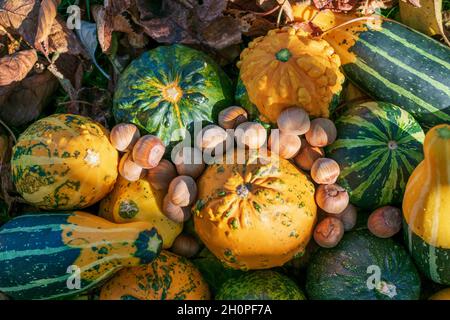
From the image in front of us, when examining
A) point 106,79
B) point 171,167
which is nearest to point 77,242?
point 171,167

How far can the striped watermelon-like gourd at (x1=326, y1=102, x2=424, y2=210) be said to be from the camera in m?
2.60

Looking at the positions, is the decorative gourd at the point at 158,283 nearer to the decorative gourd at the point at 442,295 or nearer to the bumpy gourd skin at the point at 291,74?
the bumpy gourd skin at the point at 291,74

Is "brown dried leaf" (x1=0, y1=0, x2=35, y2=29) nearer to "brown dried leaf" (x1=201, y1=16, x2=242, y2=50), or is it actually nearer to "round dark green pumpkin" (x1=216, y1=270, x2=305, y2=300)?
"brown dried leaf" (x1=201, y1=16, x2=242, y2=50)

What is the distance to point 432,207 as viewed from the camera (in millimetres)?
2223

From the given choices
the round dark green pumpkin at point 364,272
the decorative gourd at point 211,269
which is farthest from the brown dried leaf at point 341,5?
the decorative gourd at point 211,269

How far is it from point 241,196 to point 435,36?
1394mm

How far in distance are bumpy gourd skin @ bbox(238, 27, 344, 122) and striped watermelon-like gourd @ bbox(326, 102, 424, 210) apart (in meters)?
0.18

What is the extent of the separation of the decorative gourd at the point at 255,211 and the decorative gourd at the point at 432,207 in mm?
444

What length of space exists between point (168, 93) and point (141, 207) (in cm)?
53

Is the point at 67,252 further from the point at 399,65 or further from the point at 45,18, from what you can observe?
the point at 399,65

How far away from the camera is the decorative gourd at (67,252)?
2502 millimetres

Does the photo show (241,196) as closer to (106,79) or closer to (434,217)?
(434,217)

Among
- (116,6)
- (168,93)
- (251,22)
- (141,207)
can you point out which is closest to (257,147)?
(168,93)

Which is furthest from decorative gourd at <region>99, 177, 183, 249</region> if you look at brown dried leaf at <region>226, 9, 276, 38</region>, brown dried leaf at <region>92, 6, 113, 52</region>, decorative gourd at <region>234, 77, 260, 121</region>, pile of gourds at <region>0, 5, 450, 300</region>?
brown dried leaf at <region>226, 9, 276, 38</region>
